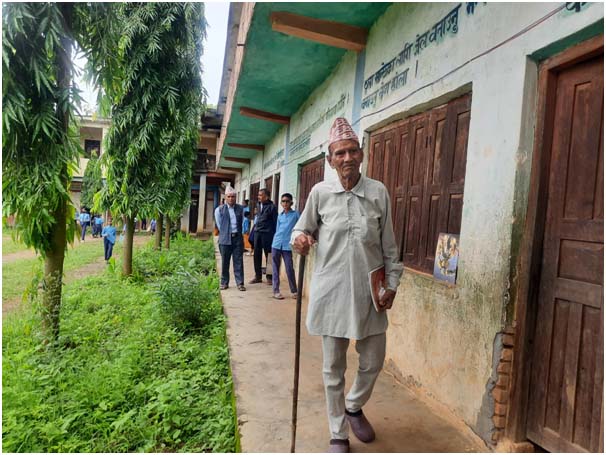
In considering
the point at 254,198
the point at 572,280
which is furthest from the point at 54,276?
the point at 254,198

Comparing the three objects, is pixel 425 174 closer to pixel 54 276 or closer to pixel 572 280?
pixel 572 280

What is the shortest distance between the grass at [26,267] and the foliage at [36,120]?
81 centimetres

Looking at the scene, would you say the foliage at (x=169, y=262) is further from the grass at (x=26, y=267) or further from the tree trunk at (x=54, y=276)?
the tree trunk at (x=54, y=276)

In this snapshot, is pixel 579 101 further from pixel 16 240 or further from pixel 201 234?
pixel 201 234

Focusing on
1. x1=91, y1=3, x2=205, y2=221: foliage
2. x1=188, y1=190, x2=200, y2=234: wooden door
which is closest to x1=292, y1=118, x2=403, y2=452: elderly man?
x1=91, y1=3, x2=205, y2=221: foliage

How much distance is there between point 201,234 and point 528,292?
22313mm

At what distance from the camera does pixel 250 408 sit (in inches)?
114

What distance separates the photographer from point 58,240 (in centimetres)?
445

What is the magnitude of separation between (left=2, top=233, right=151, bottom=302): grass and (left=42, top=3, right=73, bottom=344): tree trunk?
0.57 ft

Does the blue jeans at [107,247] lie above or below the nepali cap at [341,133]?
below

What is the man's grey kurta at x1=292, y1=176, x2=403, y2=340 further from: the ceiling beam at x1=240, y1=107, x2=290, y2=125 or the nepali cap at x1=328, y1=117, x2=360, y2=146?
the ceiling beam at x1=240, y1=107, x2=290, y2=125

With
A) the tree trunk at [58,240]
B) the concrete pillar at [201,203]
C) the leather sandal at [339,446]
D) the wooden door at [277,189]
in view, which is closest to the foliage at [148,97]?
the wooden door at [277,189]

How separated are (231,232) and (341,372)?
470 centimetres

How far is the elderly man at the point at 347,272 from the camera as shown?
7.62ft
